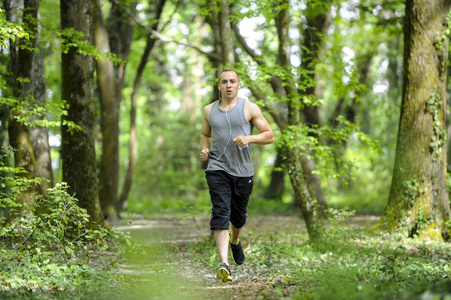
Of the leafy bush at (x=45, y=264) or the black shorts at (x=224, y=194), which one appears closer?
the leafy bush at (x=45, y=264)

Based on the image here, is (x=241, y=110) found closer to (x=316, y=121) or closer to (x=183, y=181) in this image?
(x=316, y=121)

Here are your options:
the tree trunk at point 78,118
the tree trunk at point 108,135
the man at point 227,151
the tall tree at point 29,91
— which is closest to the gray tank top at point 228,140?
the man at point 227,151

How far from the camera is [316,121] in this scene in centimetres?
1422

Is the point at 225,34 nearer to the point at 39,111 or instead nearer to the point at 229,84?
the point at 39,111

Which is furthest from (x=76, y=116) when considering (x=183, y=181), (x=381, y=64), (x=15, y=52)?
(x=381, y=64)

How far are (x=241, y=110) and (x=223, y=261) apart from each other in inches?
67.1

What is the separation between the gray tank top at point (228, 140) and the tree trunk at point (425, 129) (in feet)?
15.7

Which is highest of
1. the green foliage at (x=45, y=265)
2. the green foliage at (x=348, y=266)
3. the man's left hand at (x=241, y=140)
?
the man's left hand at (x=241, y=140)

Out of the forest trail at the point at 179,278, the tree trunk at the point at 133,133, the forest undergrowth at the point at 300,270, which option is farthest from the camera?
the tree trunk at the point at 133,133

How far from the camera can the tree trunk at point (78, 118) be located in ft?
26.9

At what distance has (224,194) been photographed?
17.7 feet

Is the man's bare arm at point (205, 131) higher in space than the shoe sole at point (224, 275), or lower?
higher

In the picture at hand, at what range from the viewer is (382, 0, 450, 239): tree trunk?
8.85 meters

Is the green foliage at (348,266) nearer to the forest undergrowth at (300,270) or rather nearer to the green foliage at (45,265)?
the forest undergrowth at (300,270)
